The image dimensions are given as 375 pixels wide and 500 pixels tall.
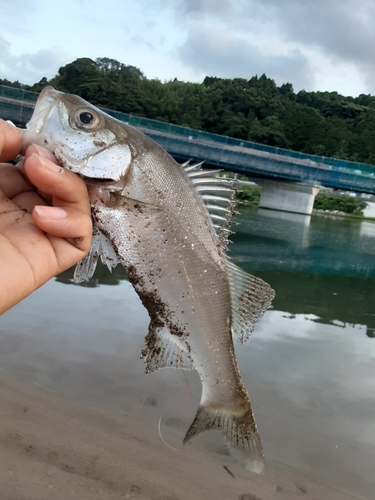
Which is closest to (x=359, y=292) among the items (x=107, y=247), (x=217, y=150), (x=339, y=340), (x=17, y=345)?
(x=339, y=340)

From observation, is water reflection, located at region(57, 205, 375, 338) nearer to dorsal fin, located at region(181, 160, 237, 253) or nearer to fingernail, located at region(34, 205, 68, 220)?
dorsal fin, located at region(181, 160, 237, 253)

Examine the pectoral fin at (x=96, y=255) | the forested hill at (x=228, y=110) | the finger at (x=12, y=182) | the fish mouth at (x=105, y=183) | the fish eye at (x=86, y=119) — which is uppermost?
the forested hill at (x=228, y=110)

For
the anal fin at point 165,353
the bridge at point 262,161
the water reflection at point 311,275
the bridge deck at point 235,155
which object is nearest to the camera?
the anal fin at point 165,353

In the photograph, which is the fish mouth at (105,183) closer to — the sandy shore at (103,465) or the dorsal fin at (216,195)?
the dorsal fin at (216,195)

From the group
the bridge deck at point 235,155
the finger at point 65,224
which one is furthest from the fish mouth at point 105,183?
the bridge deck at point 235,155

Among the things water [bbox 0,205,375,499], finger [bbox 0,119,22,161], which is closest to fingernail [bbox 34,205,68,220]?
finger [bbox 0,119,22,161]

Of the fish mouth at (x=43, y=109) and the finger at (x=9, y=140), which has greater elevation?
the fish mouth at (x=43, y=109)
